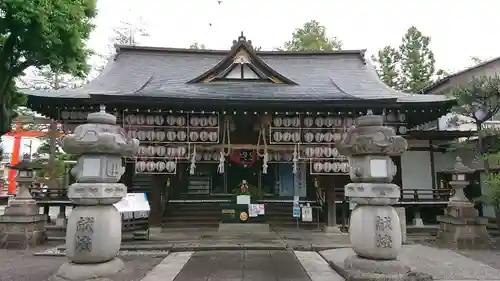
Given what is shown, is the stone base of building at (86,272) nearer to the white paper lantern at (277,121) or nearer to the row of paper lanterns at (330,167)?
the white paper lantern at (277,121)

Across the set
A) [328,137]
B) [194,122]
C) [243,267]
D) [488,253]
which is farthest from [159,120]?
[488,253]

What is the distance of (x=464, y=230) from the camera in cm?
1098

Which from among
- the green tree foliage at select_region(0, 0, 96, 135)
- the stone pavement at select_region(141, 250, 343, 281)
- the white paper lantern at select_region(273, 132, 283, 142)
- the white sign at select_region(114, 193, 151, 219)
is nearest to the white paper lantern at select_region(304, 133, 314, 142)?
the white paper lantern at select_region(273, 132, 283, 142)

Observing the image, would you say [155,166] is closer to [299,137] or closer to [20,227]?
[20,227]

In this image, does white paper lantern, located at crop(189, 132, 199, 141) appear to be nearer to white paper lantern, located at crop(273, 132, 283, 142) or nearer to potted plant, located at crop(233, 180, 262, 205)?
white paper lantern, located at crop(273, 132, 283, 142)

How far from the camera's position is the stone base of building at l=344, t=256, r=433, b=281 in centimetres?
636

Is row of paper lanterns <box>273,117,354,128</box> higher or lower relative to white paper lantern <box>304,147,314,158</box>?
higher

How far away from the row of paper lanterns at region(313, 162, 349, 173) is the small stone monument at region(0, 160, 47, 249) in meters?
9.36

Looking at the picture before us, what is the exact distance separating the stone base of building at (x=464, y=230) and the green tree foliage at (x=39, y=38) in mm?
15209

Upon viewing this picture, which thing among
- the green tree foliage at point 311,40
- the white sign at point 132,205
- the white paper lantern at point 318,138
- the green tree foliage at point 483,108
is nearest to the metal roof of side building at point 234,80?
the green tree foliage at point 483,108

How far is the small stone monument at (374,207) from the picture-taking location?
6555mm

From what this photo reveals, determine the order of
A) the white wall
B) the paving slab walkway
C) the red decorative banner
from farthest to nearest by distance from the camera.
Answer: the white wall → the red decorative banner → the paving slab walkway

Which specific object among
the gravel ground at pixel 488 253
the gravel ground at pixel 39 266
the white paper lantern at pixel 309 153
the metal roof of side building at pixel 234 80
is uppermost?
the metal roof of side building at pixel 234 80

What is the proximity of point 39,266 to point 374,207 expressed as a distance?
25.4 ft
